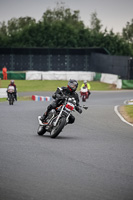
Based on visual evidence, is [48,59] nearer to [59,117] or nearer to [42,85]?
[42,85]

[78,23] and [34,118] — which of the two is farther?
[78,23]

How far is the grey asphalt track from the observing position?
6355 millimetres

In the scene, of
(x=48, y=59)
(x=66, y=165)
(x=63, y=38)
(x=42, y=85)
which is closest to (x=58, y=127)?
(x=66, y=165)

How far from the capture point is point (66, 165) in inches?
322

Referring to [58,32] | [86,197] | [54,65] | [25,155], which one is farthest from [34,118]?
[58,32]

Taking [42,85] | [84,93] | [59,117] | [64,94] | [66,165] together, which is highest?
[64,94]

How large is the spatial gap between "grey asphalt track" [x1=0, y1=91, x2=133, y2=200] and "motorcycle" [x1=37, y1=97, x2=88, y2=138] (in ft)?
0.86

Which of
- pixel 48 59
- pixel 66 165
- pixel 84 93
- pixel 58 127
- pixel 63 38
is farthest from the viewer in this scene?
pixel 63 38

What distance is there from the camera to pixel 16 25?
137 metres

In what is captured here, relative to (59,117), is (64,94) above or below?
above

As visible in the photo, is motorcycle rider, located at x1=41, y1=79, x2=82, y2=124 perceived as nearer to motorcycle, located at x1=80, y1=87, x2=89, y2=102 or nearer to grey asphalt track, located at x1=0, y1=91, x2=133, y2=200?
grey asphalt track, located at x1=0, y1=91, x2=133, y2=200

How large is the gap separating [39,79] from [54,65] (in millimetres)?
8035

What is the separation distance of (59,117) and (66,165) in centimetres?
365

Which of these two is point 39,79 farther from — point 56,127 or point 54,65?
point 56,127
